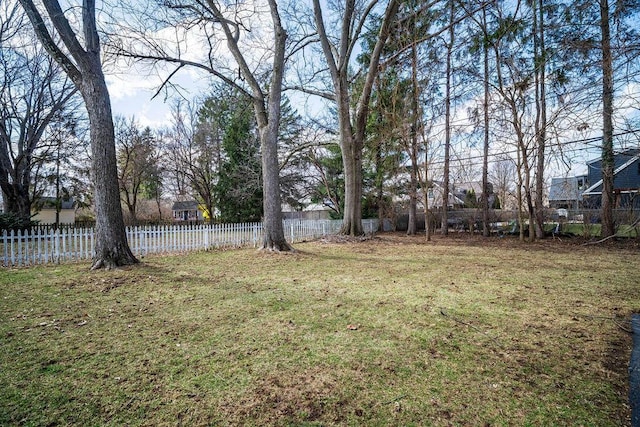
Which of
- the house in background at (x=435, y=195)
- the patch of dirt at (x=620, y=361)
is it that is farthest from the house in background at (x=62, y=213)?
the patch of dirt at (x=620, y=361)

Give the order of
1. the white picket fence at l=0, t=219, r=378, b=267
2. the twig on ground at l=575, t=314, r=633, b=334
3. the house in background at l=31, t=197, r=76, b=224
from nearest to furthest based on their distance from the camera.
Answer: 1. the twig on ground at l=575, t=314, r=633, b=334
2. the white picket fence at l=0, t=219, r=378, b=267
3. the house in background at l=31, t=197, r=76, b=224

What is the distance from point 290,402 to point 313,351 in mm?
762

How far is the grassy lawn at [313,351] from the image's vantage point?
76.0 inches

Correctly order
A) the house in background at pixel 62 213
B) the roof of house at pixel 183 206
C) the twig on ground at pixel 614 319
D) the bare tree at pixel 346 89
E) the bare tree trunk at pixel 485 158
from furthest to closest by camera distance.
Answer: the roof of house at pixel 183 206 < the house in background at pixel 62 213 < the bare tree at pixel 346 89 < the bare tree trunk at pixel 485 158 < the twig on ground at pixel 614 319

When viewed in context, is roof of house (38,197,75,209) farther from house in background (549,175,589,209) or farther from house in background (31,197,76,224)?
house in background (549,175,589,209)

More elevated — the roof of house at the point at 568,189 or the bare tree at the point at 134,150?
the bare tree at the point at 134,150

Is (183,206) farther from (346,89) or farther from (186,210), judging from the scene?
(346,89)

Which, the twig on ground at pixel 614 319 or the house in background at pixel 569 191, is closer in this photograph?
the twig on ground at pixel 614 319

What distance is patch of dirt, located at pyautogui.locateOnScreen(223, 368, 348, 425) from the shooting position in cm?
186

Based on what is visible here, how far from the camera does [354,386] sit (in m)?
2.19

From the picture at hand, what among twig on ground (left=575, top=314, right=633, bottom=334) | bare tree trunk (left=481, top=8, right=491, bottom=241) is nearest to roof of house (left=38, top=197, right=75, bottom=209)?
bare tree trunk (left=481, top=8, right=491, bottom=241)

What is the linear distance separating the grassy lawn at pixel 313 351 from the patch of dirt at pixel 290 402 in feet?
0.04

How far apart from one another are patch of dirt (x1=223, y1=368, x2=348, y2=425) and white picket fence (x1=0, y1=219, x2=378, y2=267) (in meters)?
7.44

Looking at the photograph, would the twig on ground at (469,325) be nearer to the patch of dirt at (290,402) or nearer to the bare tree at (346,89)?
the patch of dirt at (290,402)
